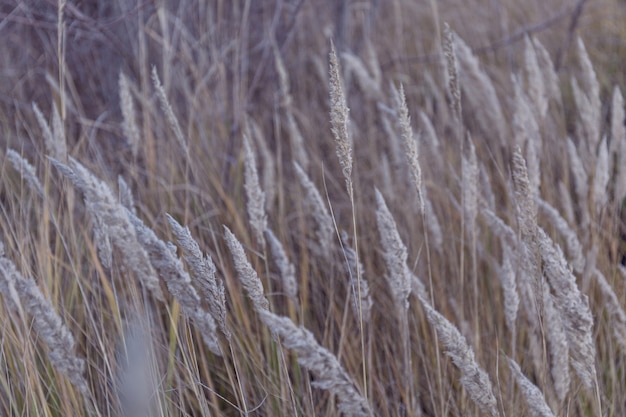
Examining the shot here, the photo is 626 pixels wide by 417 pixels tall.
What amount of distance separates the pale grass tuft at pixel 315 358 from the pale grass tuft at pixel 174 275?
193mm

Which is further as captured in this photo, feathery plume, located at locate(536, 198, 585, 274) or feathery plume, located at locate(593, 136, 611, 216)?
feathery plume, located at locate(593, 136, 611, 216)

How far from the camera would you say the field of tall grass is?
1.07 metres

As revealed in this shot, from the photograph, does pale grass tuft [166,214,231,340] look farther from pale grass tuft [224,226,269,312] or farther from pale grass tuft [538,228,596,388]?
pale grass tuft [538,228,596,388]

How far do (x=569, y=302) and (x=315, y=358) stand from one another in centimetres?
42

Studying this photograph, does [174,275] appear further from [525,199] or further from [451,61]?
[451,61]

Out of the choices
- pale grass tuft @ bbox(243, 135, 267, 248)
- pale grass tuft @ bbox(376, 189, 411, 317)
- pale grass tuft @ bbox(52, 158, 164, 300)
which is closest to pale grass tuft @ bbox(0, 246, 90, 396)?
pale grass tuft @ bbox(52, 158, 164, 300)

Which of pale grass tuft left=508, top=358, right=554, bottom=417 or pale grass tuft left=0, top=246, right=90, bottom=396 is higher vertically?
pale grass tuft left=0, top=246, right=90, bottom=396

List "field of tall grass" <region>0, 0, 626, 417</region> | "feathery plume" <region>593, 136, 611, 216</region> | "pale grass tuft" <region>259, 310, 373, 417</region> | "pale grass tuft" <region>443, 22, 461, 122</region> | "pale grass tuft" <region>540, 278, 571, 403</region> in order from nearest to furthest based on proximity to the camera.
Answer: "pale grass tuft" <region>259, 310, 373, 417</region>
"field of tall grass" <region>0, 0, 626, 417</region>
"pale grass tuft" <region>540, 278, 571, 403</region>
"pale grass tuft" <region>443, 22, 461, 122</region>
"feathery plume" <region>593, 136, 611, 216</region>

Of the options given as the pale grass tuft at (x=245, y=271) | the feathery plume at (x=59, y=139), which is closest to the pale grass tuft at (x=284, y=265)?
the pale grass tuft at (x=245, y=271)

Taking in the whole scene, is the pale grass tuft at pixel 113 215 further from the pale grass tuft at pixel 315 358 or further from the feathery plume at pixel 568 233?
the feathery plume at pixel 568 233

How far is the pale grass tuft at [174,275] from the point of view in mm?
998

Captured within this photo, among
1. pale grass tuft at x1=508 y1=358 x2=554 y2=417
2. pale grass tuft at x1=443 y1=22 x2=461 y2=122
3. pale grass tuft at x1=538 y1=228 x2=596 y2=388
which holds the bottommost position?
pale grass tuft at x1=508 y1=358 x2=554 y2=417

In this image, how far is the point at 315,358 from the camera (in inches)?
34.6

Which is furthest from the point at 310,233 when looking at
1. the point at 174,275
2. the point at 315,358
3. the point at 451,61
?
the point at 315,358
